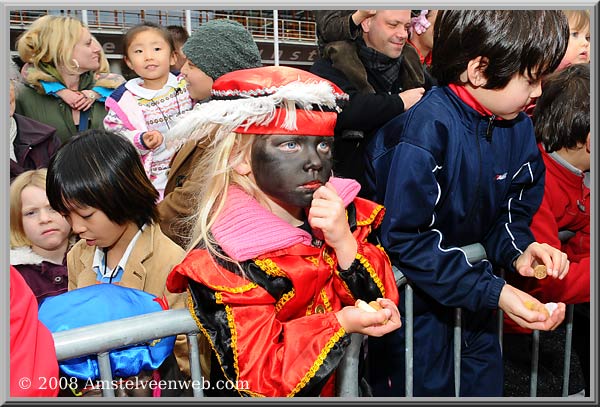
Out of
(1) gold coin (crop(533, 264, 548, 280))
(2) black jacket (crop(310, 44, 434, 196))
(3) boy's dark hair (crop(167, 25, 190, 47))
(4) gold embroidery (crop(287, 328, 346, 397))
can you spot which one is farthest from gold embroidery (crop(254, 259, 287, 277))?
(3) boy's dark hair (crop(167, 25, 190, 47))

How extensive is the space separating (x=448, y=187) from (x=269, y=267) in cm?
65

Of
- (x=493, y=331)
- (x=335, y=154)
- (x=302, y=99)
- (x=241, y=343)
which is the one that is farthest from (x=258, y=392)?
(x=335, y=154)

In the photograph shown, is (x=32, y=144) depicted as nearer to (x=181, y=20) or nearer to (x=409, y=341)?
(x=181, y=20)

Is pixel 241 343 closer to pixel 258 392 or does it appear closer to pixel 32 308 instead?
pixel 258 392

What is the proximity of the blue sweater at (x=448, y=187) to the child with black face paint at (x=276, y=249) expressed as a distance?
0.42 ft

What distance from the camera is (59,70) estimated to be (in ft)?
12.4

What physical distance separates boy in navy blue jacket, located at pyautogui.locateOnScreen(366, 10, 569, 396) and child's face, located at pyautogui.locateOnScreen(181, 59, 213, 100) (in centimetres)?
108

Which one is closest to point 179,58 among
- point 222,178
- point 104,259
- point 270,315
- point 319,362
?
point 104,259

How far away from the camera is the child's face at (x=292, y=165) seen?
176 cm

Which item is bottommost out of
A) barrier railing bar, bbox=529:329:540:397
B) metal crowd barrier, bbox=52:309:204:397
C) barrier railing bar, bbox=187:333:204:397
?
barrier railing bar, bbox=529:329:540:397

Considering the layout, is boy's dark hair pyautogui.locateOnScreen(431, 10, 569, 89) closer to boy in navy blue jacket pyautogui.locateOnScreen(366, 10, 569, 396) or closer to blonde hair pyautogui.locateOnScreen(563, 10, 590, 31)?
boy in navy blue jacket pyautogui.locateOnScreen(366, 10, 569, 396)

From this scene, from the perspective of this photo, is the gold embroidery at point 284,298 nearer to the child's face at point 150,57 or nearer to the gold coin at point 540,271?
the gold coin at point 540,271

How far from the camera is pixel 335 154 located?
2.91 metres

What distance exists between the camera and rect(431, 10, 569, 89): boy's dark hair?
1948 millimetres
